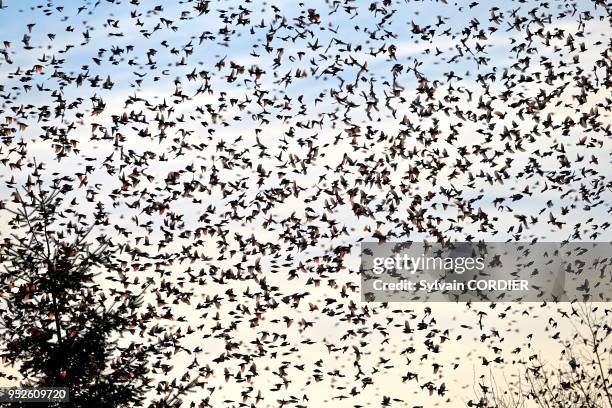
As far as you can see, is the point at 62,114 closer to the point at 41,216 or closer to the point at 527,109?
the point at 41,216

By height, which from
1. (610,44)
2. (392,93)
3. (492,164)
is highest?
(610,44)

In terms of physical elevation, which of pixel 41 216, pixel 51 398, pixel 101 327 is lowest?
pixel 51 398

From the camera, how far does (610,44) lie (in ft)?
67.9

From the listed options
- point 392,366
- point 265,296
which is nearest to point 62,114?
point 265,296

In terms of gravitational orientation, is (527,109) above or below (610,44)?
below

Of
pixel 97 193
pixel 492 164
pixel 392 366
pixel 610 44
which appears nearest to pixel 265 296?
pixel 392 366

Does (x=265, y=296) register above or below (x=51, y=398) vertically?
above

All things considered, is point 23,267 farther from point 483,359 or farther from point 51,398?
point 483,359

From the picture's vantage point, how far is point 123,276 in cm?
1941

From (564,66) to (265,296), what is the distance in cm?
807

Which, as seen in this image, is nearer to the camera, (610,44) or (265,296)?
(265,296)

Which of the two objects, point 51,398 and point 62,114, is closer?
point 51,398

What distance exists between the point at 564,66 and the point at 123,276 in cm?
1034

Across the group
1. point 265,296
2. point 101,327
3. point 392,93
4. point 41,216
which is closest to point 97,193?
point 41,216
